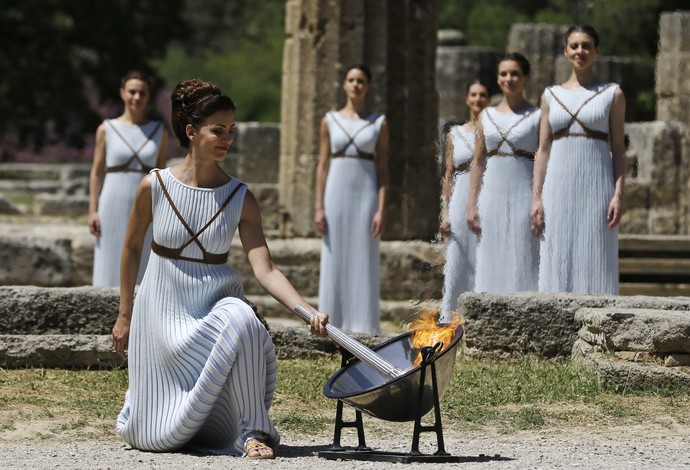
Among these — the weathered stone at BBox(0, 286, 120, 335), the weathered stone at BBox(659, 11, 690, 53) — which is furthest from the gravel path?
the weathered stone at BBox(659, 11, 690, 53)

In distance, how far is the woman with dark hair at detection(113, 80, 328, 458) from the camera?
623 centimetres

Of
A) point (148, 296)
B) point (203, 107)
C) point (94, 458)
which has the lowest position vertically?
point (94, 458)

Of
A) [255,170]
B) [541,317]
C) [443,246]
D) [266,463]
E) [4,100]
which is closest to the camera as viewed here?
[266,463]

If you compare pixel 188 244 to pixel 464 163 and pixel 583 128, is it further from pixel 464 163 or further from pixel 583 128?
pixel 583 128

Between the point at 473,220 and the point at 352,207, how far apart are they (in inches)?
70.2

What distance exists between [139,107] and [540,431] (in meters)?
4.63

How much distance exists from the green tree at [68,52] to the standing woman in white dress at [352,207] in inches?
934

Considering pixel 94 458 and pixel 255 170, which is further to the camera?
pixel 255 170

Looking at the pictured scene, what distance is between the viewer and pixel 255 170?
66.6 feet

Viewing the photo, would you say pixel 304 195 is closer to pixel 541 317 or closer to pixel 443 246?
pixel 443 246

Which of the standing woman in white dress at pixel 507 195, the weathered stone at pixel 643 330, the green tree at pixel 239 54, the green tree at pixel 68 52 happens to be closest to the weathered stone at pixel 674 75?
the standing woman in white dress at pixel 507 195

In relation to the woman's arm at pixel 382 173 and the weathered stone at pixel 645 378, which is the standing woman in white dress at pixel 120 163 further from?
the weathered stone at pixel 645 378

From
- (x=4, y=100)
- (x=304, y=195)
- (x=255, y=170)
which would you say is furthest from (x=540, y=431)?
(x=4, y=100)

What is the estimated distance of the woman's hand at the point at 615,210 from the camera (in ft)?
29.8
